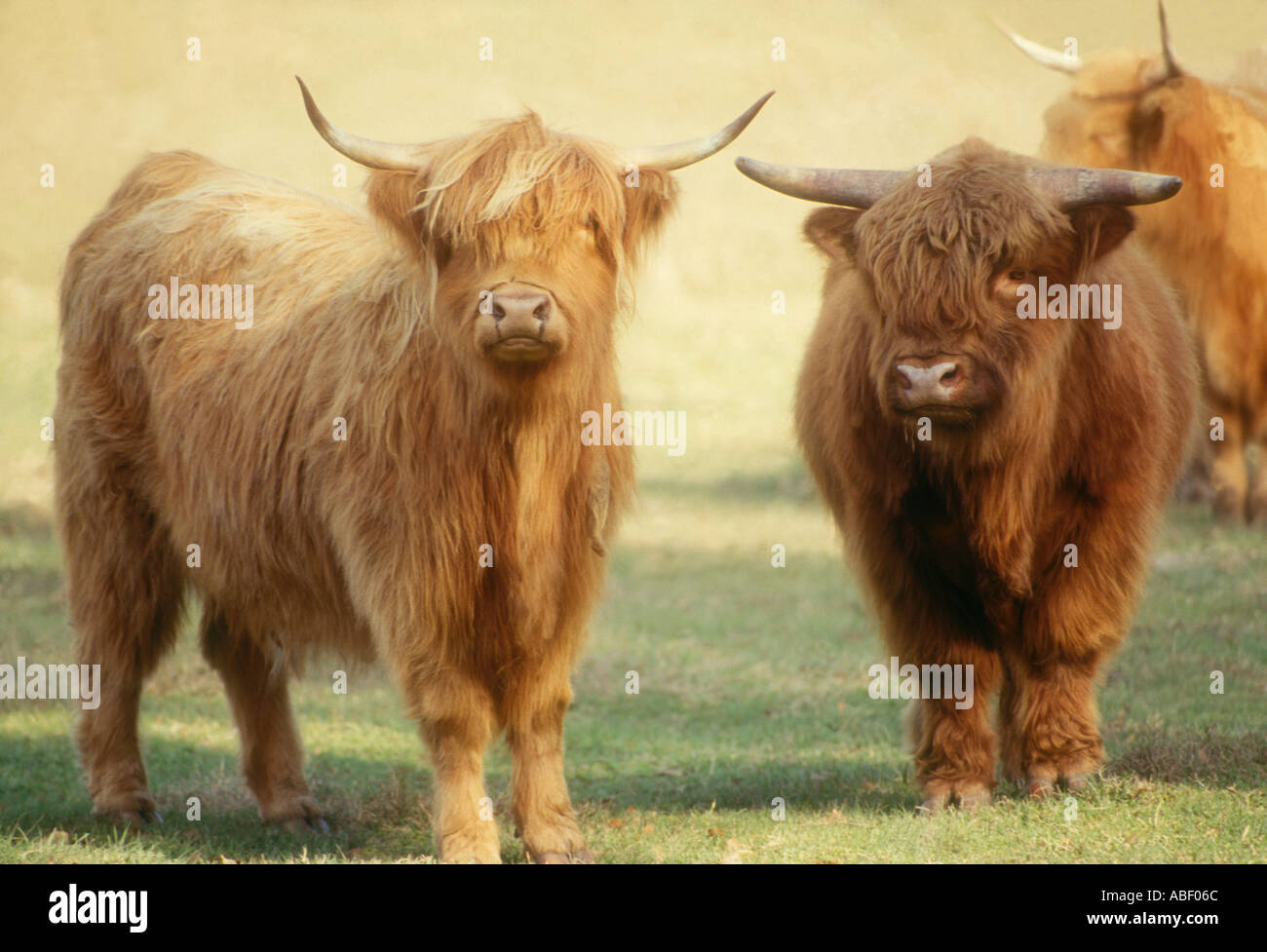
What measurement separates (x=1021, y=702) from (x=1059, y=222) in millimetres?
1407

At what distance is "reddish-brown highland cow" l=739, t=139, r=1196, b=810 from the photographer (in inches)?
149

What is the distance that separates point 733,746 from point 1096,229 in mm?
2634

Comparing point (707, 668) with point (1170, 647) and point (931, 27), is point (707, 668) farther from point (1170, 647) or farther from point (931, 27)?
point (931, 27)

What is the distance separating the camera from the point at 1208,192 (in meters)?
7.79

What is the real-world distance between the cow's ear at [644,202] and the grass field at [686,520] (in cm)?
119

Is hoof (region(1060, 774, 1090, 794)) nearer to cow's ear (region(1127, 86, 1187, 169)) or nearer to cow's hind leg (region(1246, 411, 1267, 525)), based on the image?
cow's ear (region(1127, 86, 1187, 169))

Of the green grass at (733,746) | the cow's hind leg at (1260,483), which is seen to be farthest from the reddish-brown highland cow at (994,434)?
the cow's hind leg at (1260,483)

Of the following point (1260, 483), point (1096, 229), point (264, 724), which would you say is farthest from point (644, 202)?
point (1260, 483)

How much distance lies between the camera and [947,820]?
402cm

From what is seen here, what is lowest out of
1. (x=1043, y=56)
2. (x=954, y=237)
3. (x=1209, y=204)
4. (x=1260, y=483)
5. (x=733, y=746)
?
(x=733, y=746)

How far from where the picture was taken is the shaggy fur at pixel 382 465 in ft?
11.5

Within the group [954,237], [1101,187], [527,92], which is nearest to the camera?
[954,237]

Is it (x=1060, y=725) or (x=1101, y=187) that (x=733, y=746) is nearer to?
(x=1060, y=725)
